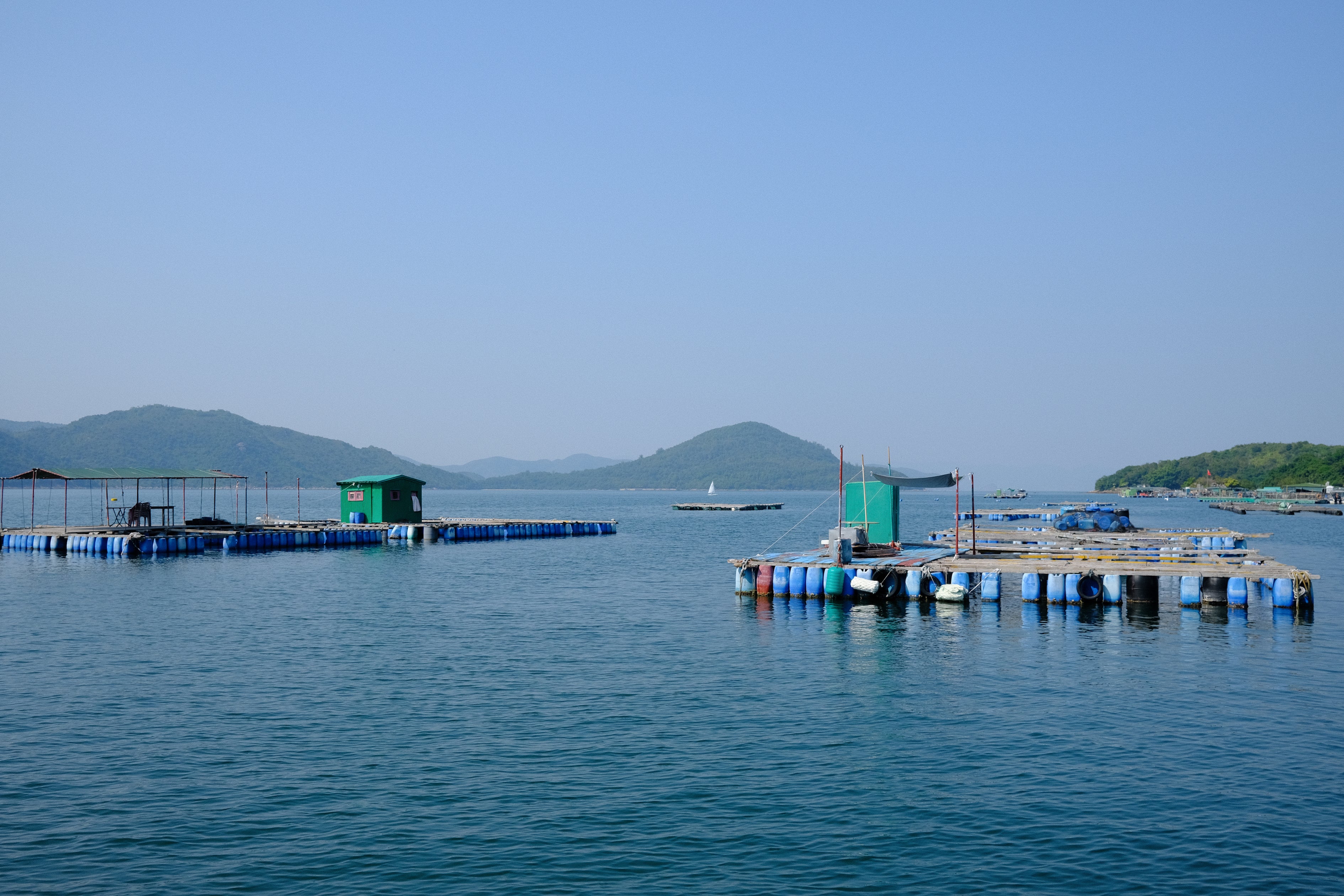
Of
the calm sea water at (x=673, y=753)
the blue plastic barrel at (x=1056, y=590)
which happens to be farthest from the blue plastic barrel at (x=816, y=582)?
the blue plastic barrel at (x=1056, y=590)

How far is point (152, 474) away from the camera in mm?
79062

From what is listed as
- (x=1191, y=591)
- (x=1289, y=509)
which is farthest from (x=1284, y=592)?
(x=1289, y=509)

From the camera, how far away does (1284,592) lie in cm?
4134

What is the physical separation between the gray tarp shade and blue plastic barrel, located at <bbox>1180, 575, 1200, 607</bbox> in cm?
1226

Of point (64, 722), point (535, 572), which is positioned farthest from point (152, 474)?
point (64, 722)

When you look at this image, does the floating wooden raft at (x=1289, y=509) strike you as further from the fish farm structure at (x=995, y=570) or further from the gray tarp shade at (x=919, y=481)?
the gray tarp shade at (x=919, y=481)

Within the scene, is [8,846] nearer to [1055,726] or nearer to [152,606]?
[1055,726]

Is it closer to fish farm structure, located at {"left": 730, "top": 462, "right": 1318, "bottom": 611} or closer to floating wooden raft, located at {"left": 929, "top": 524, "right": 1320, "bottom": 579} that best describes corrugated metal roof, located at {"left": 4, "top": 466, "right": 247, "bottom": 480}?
fish farm structure, located at {"left": 730, "top": 462, "right": 1318, "bottom": 611}

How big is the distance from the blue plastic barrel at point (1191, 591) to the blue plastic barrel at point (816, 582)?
1537 centimetres

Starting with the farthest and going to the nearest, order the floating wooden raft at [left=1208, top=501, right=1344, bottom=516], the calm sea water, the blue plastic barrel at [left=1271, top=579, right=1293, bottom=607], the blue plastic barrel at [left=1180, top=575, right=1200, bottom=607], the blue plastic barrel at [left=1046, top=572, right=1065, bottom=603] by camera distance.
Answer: the floating wooden raft at [left=1208, top=501, right=1344, bottom=516] → the blue plastic barrel at [left=1046, top=572, right=1065, bottom=603] → the blue plastic barrel at [left=1180, top=575, right=1200, bottom=607] → the blue plastic barrel at [left=1271, top=579, right=1293, bottom=607] → the calm sea water

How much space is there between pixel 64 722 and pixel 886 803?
63.1 ft

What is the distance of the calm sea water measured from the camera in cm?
1543

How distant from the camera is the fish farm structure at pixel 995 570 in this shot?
4275 centimetres

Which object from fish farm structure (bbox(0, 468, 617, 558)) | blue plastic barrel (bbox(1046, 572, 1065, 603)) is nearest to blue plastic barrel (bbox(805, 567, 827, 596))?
blue plastic barrel (bbox(1046, 572, 1065, 603))
